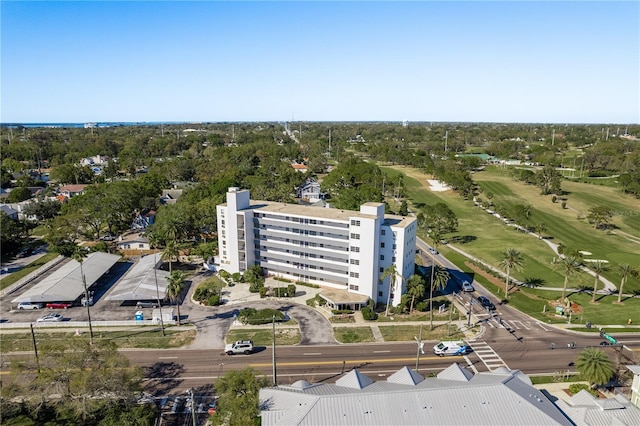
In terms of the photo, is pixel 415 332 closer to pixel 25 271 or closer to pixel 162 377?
pixel 162 377

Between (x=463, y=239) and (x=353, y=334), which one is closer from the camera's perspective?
(x=353, y=334)

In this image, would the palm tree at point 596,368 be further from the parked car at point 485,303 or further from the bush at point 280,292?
the bush at point 280,292

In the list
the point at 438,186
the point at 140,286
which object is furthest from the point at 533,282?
the point at 438,186

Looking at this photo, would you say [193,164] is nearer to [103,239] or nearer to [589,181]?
[103,239]

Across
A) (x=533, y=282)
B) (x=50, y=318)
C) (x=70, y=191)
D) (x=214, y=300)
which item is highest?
(x=70, y=191)

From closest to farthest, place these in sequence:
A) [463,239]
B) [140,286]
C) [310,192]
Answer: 1. [140,286]
2. [463,239]
3. [310,192]

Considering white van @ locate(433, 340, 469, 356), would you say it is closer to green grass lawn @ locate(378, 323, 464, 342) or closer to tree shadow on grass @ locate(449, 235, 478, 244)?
green grass lawn @ locate(378, 323, 464, 342)

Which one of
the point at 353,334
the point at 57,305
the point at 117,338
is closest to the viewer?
the point at 117,338
